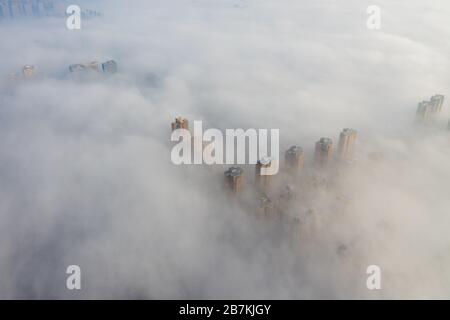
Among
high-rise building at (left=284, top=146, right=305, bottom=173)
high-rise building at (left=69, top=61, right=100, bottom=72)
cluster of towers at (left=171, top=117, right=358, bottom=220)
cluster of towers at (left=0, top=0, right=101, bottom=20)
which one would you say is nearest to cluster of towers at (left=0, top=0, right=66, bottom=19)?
cluster of towers at (left=0, top=0, right=101, bottom=20)

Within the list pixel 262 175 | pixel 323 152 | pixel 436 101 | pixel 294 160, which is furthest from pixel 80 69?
pixel 436 101

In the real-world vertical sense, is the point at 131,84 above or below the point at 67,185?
above

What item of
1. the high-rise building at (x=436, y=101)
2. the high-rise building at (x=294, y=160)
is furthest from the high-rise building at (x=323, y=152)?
the high-rise building at (x=436, y=101)

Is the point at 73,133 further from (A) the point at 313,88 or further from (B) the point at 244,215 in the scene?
(A) the point at 313,88

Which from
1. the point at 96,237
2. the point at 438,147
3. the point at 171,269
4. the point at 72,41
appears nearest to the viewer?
the point at 171,269

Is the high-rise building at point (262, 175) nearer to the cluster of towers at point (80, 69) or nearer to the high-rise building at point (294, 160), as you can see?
the high-rise building at point (294, 160)

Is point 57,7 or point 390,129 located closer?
point 390,129

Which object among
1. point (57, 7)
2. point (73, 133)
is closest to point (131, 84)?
point (73, 133)

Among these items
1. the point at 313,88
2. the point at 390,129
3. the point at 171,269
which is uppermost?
the point at 313,88
